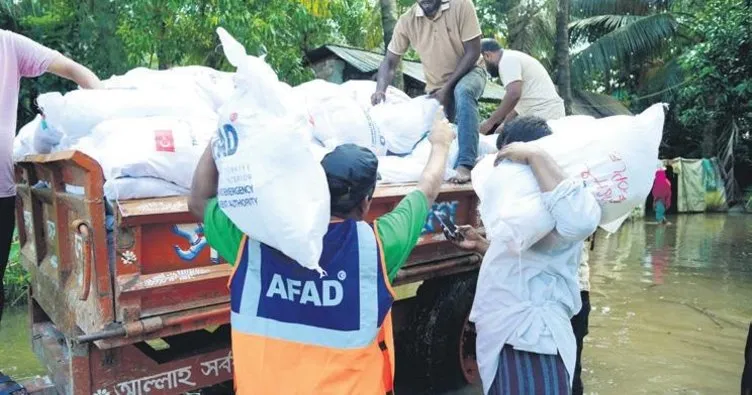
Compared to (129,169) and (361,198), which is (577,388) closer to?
(361,198)

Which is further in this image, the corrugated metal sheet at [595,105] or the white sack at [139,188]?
the corrugated metal sheet at [595,105]

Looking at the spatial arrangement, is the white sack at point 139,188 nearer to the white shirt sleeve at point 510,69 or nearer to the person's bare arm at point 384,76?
the person's bare arm at point 384,76

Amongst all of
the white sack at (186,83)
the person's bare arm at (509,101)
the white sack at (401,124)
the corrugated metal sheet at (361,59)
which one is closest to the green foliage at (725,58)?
the corrugated metal sheet at (361,59)

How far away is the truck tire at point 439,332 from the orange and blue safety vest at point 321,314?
6.85ft

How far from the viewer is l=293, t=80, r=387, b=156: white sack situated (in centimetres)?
333

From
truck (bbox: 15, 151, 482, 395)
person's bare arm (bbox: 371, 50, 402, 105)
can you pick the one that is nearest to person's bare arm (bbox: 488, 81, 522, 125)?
person's bare arm (bbox: 371, 50, 402, 105)

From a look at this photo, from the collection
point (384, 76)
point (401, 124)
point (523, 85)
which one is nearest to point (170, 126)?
point (401, 124)

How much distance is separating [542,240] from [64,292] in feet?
6.19

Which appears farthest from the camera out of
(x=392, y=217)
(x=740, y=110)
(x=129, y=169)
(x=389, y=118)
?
(x=740, y=110)

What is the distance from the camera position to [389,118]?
378 centimetres

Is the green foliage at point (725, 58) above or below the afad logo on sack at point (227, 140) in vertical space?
above

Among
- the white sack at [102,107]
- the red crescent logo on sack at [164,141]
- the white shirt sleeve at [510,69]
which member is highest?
the white shirt sleeve at [510,69]

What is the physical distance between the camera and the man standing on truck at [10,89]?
9.10 ft

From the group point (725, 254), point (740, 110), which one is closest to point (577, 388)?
point (725, 254)
